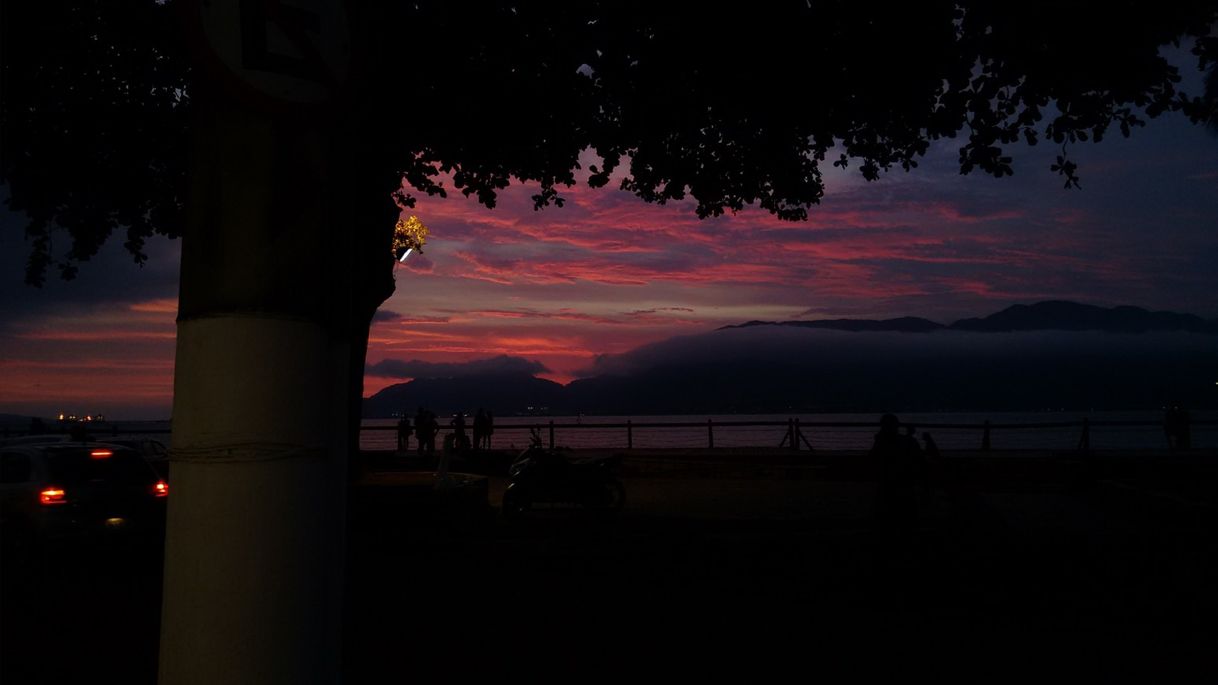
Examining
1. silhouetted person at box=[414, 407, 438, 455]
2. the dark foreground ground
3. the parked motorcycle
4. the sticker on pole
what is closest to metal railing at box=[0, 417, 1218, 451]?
silhouetted person at box=[414, 407, 438, 455]

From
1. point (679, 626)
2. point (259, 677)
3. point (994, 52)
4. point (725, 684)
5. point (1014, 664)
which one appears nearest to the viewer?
point (259, 677)

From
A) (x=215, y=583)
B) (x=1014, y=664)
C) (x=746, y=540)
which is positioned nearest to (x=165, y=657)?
(x=215, y=583)

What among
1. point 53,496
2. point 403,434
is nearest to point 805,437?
point 403,434

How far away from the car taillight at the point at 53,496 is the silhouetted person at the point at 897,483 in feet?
35.1

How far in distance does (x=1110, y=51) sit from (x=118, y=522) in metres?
14.0

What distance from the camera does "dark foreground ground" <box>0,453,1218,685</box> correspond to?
7145 millimetres

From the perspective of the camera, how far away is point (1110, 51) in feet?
38.0

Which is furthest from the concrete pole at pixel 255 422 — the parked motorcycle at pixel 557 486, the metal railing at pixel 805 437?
the metal railing at pixel 805 437

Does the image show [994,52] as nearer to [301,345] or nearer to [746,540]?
[746,540]

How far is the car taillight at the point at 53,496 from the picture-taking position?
42.7 feet

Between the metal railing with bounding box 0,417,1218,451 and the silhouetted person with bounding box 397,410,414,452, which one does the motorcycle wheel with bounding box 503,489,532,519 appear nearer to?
the metal railing with bounding box 0,417,1218,451

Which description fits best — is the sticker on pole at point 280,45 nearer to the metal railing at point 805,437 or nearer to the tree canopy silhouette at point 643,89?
the tree canopy silhouette at point 643,89

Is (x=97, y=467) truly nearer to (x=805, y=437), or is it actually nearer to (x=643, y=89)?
(x=643, y=89)

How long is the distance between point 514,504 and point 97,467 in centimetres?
682
